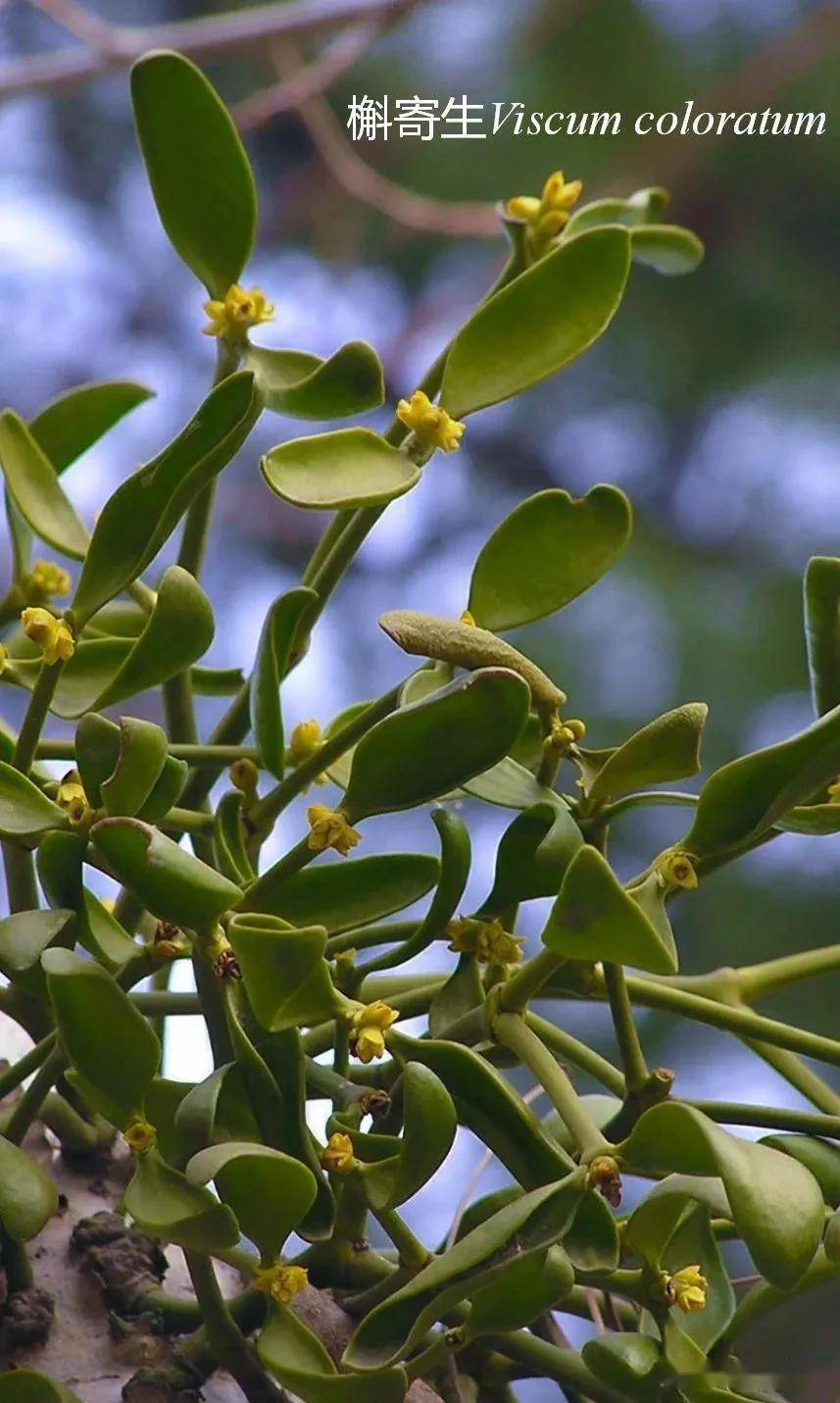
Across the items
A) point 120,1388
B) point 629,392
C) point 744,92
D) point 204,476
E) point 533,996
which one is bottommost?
point 120,1388

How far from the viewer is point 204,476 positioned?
355 millimetres

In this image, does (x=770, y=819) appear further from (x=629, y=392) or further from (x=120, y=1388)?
(x=629, y=392)

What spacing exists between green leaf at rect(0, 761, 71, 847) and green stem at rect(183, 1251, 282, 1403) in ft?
0.34

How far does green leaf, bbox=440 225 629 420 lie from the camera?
0.38m

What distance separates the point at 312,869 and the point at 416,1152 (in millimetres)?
70

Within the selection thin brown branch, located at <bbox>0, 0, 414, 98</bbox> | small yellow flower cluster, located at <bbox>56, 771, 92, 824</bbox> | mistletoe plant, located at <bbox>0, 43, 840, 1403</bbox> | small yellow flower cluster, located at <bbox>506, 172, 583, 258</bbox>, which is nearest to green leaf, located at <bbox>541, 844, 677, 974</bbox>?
mistletoe plant, located at <bbox>0, 43, 840, 1403</bbox>

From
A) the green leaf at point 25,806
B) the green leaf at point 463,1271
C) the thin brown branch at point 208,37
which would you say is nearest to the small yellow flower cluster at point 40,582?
the green leaf at point 25,806

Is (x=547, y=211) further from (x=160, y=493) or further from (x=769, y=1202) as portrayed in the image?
(x=769, y=1202)

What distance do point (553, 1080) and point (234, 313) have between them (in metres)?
0.20

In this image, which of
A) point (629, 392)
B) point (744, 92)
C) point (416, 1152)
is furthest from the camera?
point (629, 392)

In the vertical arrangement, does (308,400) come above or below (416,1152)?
above

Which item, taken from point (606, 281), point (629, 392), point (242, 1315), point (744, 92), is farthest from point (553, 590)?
point (629, 392)

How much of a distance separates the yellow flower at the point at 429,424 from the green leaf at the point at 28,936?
0.44ft

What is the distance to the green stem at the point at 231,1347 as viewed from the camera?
14.6 inches
